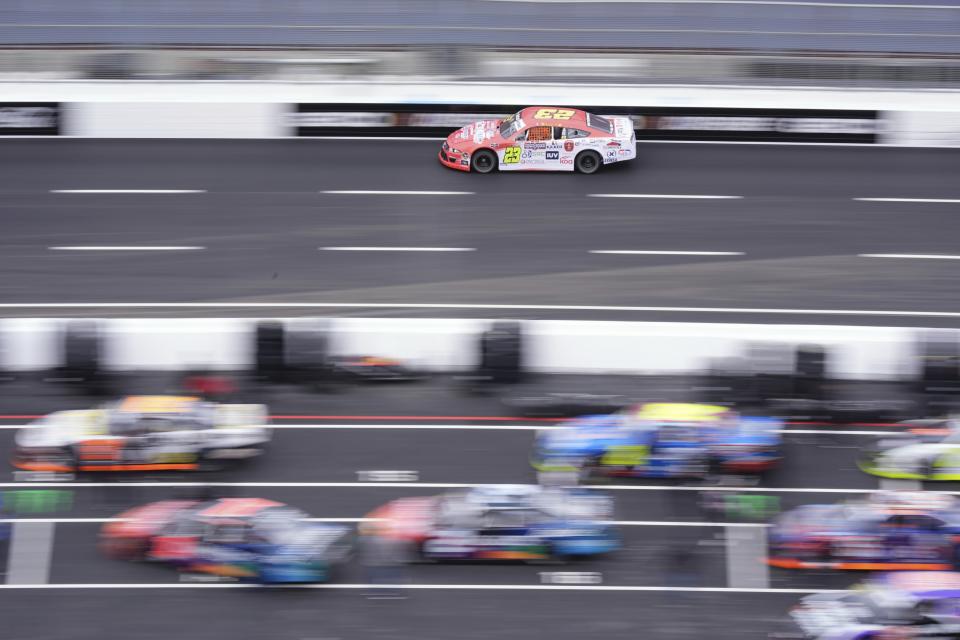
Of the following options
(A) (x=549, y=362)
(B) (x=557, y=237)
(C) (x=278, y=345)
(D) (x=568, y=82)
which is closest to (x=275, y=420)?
(C) (x=278, y=345)

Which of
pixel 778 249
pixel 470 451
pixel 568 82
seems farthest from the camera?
pixel 568 82

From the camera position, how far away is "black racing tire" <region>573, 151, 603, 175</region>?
24938mm

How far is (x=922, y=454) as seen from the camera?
58.6ft

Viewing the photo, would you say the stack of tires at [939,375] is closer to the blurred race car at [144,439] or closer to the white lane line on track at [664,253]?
the white lane line on track at [664,253]

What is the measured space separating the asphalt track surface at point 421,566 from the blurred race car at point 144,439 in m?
0.24

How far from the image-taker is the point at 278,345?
1970 centimetres

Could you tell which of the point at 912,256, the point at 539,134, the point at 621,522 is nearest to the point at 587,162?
the point at 539,134

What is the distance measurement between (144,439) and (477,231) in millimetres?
7606

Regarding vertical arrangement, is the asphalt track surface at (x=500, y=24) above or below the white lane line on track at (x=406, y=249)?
above

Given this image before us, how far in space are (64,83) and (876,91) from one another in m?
15.7

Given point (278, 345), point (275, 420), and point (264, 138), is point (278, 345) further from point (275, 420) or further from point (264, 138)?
point (264, 138)

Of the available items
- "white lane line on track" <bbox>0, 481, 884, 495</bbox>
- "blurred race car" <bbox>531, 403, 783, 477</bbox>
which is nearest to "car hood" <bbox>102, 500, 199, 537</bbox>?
"white lane line on track" <bbox>0, 481, 884, 495</bbox>

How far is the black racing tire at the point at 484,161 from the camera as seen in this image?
2488cm

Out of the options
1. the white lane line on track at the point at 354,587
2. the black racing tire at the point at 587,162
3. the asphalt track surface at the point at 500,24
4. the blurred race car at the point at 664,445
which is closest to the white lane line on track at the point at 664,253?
the black racing tire at the point at 587,162
